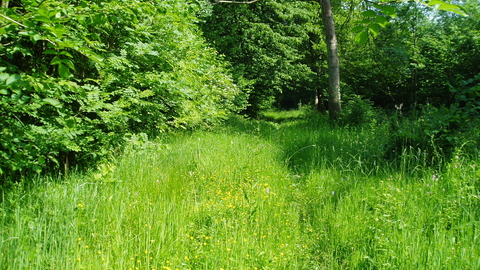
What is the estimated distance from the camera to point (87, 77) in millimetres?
4312

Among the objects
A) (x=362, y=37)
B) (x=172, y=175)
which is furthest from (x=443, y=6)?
(x=172, y=175)

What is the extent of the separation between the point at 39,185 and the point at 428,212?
3.98 meters

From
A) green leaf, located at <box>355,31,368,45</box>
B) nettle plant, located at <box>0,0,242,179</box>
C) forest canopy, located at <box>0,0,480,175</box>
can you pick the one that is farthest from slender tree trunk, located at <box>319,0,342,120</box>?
green leaf, located at <box>355,31,368,45</box>

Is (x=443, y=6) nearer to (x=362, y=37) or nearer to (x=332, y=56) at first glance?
(x=362, y=37)

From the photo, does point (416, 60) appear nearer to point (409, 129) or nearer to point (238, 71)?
point (238, 71)

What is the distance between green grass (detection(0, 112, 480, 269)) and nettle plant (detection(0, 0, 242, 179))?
16.2 inches

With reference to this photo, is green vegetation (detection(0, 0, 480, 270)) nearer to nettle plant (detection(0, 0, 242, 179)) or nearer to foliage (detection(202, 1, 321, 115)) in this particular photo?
nettle plant (detection(0, 0, 242, 179))

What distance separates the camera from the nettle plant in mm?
2334

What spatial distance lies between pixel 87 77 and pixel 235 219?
2882 millimetres


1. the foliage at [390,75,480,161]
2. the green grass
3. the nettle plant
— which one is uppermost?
the nettle plant

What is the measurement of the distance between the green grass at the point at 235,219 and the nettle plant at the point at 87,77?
412mm

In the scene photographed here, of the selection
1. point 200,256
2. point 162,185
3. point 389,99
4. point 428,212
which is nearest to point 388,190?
point 428,212

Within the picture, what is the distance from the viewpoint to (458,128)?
4570 mm

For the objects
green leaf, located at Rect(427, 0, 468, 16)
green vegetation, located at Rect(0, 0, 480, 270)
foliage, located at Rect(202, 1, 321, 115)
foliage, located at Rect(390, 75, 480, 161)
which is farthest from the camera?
foliage, located at Rect(202, 1, 321, 115)
